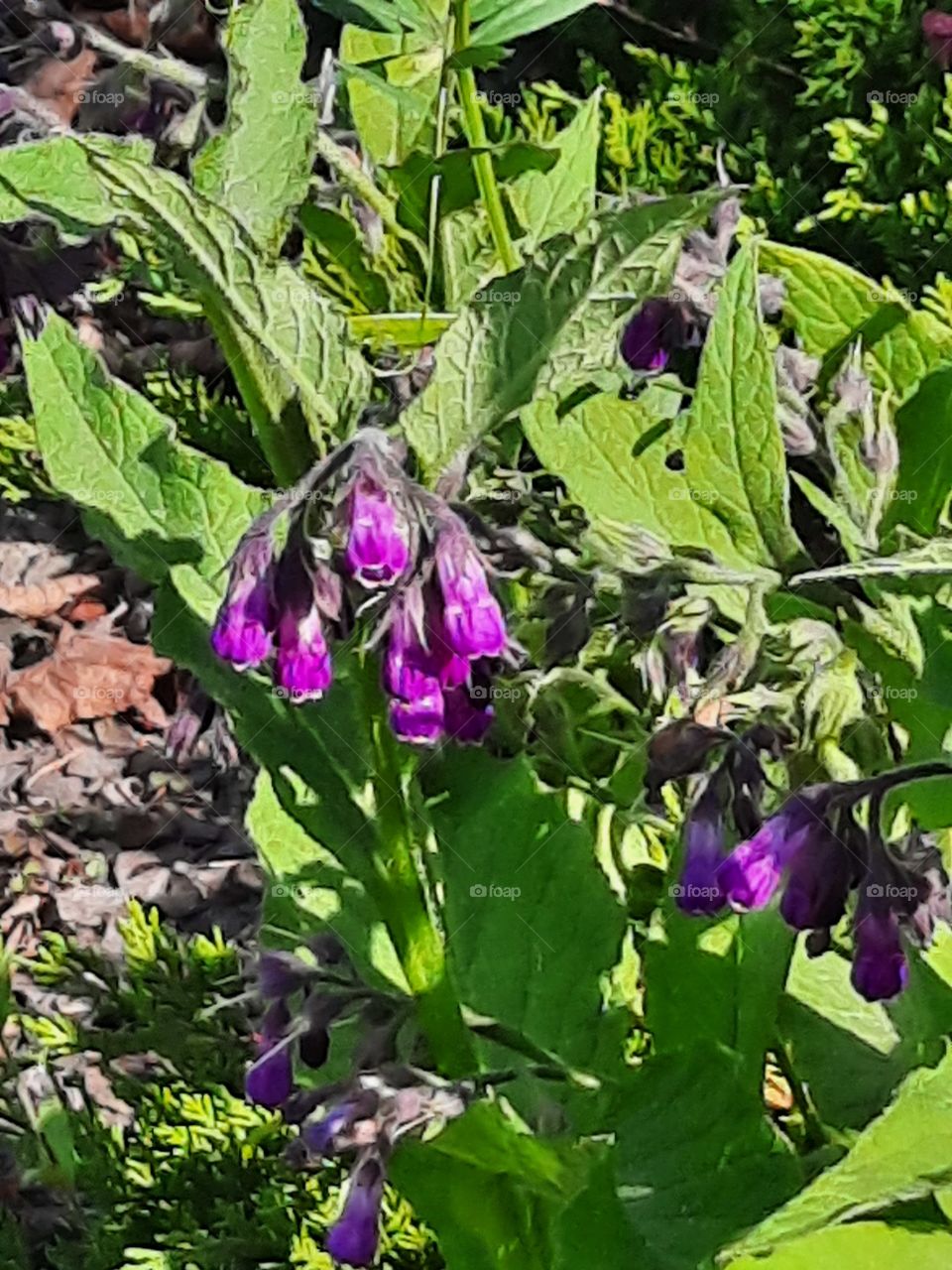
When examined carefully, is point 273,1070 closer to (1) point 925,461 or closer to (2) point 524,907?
(2) point 524,907

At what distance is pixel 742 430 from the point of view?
108 cm

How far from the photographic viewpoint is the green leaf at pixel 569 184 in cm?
152

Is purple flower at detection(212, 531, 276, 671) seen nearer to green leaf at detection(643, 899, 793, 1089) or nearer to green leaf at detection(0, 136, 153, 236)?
green leaf at detection(0, 136, 153, 236)

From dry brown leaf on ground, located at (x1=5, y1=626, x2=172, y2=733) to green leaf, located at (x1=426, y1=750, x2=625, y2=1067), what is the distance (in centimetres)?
161

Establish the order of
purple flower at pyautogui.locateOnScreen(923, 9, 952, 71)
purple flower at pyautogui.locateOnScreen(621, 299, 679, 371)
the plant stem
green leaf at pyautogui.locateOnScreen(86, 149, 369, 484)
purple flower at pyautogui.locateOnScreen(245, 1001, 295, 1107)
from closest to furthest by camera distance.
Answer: green leaf at pyautogui.locateOnScreen(86, 149, 369, 484), purple flower at pyautogui.locateOnScreen(245, 1001, 295, 1107), the plant stem, purple flower at pyautogui.locateOnScreen(621, 299, 679, 371), purple flower at pyautogui.locateOnScreen(923, 9, 952, 71)

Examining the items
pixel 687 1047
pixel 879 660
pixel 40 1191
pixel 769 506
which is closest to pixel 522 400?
pixel 769 506

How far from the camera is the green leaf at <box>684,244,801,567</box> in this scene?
41.1 inches

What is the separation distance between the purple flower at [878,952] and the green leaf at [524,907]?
321mm

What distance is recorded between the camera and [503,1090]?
1.26m

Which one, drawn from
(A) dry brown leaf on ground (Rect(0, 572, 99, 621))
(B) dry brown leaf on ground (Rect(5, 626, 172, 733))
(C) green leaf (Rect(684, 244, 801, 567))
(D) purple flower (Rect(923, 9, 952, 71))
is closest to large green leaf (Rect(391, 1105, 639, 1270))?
(C) green leaf (Rect(684, 244, 801, 567))

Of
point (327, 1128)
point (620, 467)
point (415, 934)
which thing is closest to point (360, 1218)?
point (327, 1128)

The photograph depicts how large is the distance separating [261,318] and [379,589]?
159mm

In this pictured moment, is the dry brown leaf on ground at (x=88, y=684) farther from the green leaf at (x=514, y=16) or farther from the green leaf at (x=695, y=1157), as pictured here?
the green leaf at (x=695, y=1157)

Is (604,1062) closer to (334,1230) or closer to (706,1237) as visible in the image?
(706,1237)
